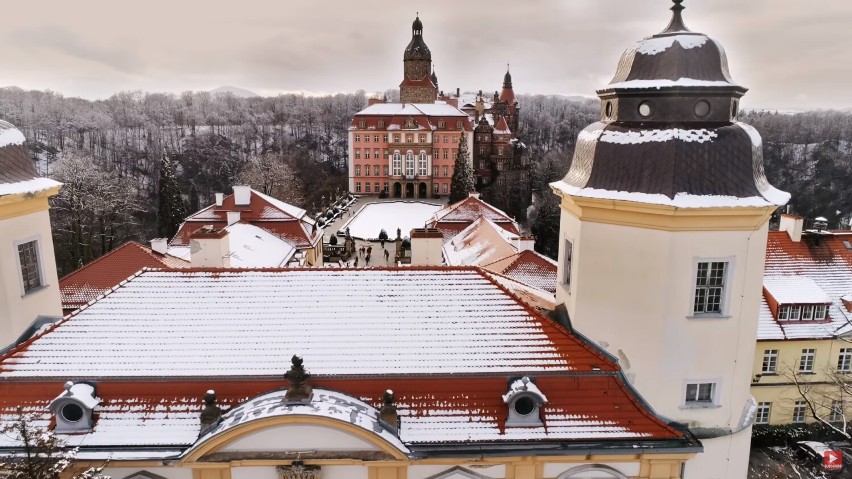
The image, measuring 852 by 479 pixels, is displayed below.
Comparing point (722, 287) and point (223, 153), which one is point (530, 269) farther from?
point (223, 153)

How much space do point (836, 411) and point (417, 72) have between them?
78.6m

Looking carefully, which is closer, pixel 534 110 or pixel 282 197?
pixel 282 197

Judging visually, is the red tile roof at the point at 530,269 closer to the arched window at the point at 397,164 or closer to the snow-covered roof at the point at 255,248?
the snow-covered roof at the point at 255,248

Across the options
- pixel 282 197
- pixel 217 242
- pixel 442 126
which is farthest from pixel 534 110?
pixel 217 242

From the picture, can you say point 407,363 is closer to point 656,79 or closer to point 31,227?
point 656,79

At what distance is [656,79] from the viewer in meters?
9.66

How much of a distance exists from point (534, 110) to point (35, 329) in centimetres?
14611

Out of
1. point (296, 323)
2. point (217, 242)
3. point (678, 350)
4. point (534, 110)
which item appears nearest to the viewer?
point (678, 350)

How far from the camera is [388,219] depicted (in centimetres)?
5253

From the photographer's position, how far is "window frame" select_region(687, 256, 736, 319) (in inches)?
383

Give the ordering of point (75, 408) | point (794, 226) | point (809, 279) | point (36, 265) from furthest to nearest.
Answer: point (794, 226)
point (809, 279)
point (36, 265)
point (75, 408)

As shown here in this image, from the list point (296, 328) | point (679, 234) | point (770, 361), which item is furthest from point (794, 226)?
point (296, 328)

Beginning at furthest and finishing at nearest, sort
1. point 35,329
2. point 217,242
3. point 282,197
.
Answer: point 282,197, point 217,242, point 35,329

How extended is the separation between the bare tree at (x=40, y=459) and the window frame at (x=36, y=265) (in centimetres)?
324
